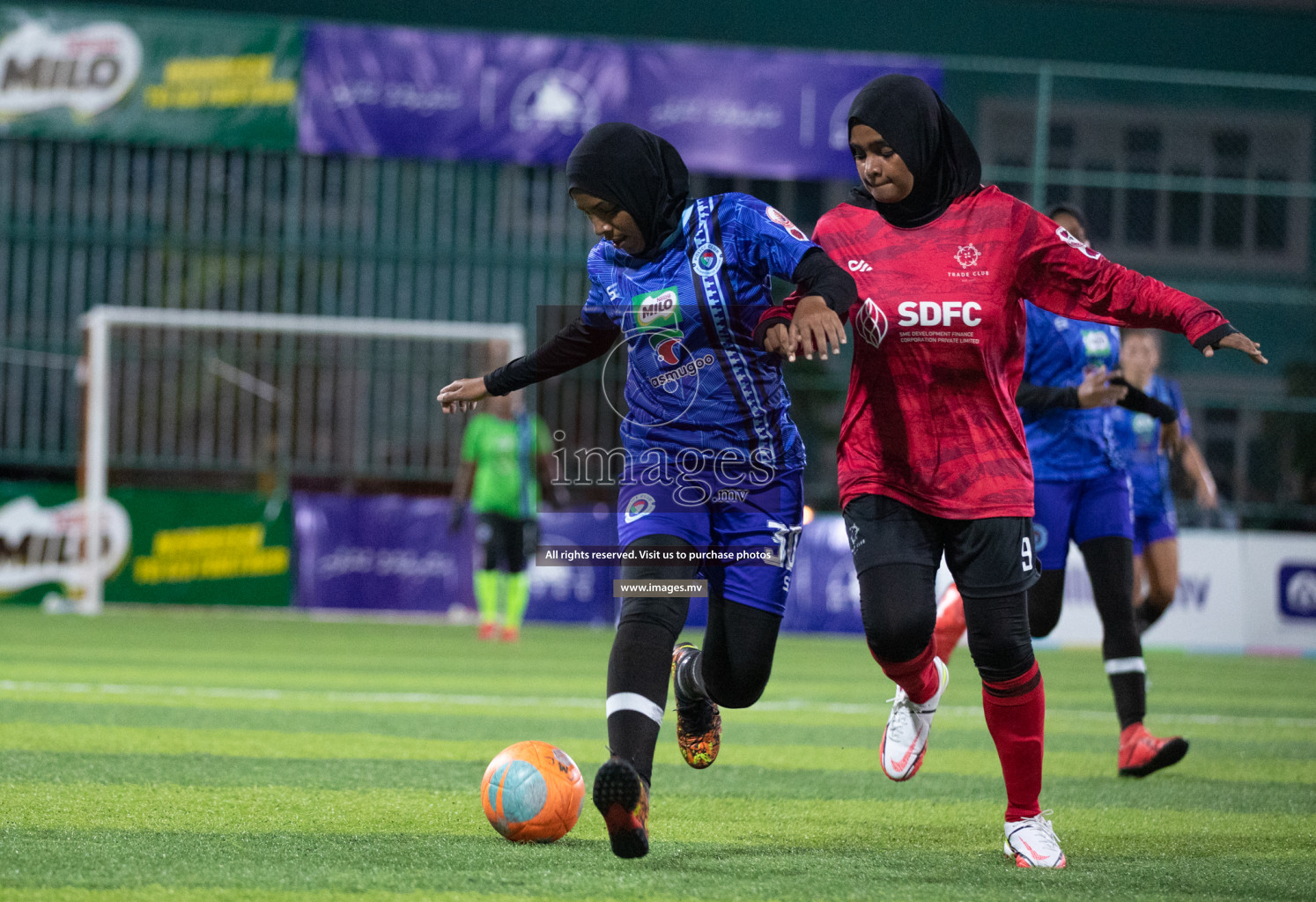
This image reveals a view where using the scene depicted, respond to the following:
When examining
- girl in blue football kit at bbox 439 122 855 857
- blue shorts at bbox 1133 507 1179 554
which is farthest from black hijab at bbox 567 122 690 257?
blue shorts at bbox 1133 507 1179 554

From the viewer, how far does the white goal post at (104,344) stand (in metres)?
15.4

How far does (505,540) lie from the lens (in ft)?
44.9

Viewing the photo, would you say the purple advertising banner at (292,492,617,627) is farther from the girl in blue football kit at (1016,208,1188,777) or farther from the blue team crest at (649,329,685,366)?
the blue team crest at (649,329,685,366)

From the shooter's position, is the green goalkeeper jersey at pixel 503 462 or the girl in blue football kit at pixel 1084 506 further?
the green goalkeeper jersey at pixel 503 462

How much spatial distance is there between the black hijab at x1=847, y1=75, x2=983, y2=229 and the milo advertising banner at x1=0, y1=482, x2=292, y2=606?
12340 mm

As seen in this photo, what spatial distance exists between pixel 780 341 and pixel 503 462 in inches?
385

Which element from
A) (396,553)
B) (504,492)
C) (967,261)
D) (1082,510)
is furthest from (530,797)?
(396,553)

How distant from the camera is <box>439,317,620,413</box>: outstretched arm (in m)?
4.68

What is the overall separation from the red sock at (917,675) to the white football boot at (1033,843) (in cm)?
61

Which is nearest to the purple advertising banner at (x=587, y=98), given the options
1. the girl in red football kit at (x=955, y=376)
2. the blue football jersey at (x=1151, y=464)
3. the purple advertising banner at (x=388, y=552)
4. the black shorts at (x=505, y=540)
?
the purple advertising banner at (x=388, y=552)

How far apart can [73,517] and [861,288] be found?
1301cm

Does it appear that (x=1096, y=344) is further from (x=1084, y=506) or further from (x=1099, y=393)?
(x=1099, y=393)

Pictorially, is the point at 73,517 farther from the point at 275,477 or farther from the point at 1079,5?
the point at 1079,5

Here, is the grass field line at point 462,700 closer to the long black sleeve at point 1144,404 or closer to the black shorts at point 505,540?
the long black sleeve at point 1144,404
